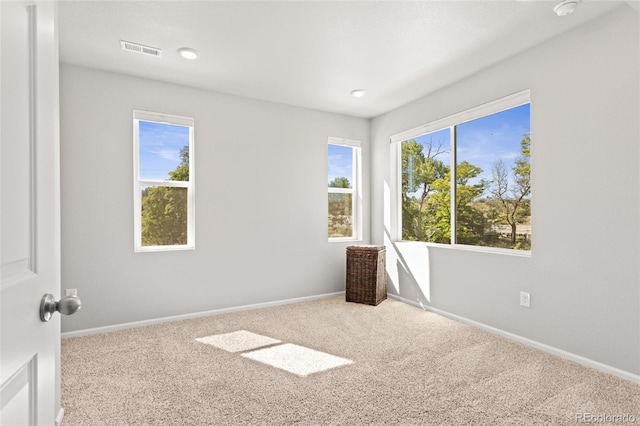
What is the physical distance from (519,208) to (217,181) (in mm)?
2957

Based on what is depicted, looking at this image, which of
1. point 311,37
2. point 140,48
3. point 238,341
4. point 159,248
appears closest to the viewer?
point 311,37

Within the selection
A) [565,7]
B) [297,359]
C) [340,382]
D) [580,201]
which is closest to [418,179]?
[580,201]

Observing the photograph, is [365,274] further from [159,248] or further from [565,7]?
[565,7]

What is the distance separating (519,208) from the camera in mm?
3025

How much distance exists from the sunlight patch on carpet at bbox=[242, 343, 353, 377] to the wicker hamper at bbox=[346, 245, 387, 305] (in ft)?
4.79

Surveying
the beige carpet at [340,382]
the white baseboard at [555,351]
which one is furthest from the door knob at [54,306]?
the white baseboard at [555,351]

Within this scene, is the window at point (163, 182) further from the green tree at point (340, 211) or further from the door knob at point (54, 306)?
the door knob at point (54, 306)

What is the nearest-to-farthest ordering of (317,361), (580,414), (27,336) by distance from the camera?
1. (27,336)
2. (580,414)
3. (317,361)

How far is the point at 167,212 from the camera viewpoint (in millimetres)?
3549

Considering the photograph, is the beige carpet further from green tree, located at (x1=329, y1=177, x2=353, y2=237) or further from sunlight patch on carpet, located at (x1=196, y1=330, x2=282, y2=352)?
green tree, located at (x1=329, y1=177, x2=353, y2=237)

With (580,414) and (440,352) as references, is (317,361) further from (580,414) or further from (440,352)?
(580,414)

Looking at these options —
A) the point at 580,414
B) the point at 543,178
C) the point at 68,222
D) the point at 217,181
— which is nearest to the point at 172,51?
the point at 217,181

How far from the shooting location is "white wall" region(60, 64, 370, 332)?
309 centimetres

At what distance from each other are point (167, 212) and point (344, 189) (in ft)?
7.33
